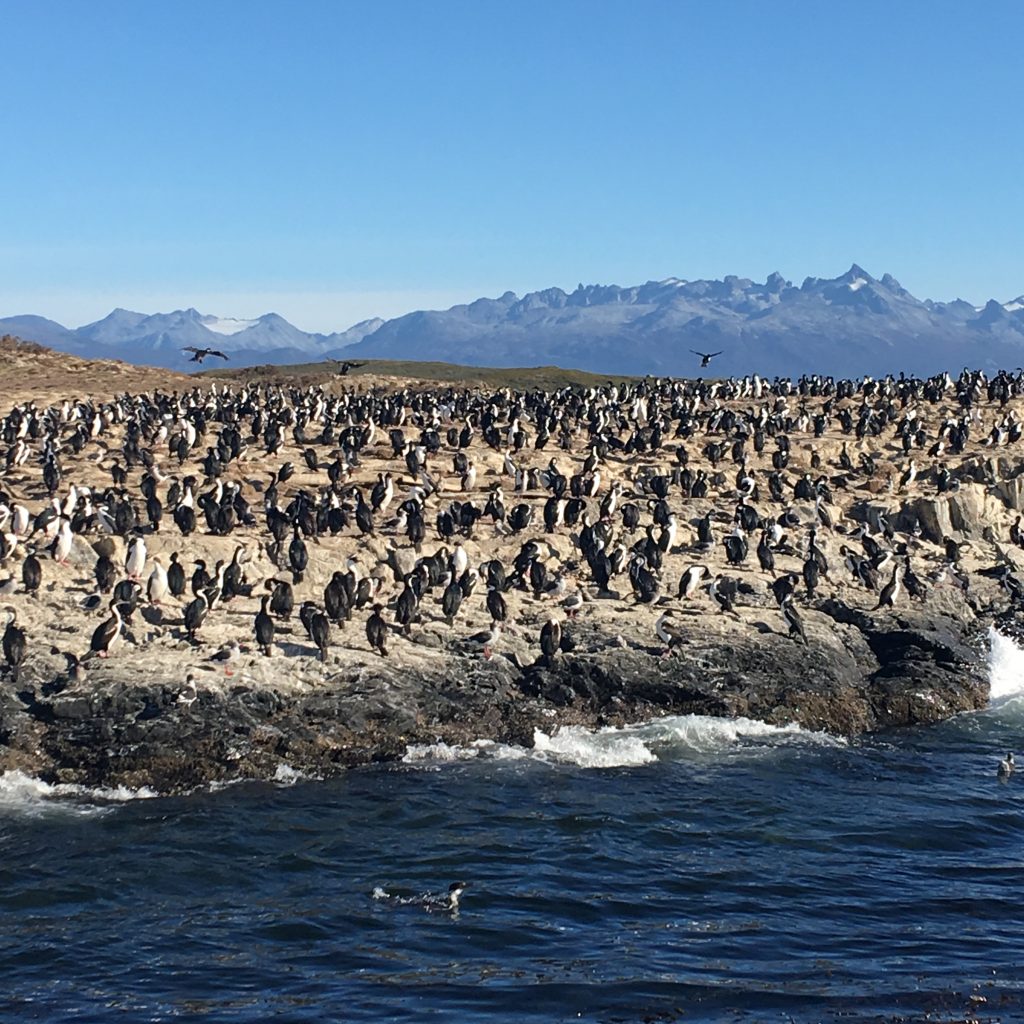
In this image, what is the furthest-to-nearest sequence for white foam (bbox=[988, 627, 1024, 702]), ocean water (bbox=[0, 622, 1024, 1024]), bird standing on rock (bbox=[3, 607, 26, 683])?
white foam (bbox=[988, 627, 1024, 702]) < bird standing on rock (bbox=[3, 607, 26, 683]) < ocean water (bbox=[0, 622, 1024, 1024])

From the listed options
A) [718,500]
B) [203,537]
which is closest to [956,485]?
[718,500]

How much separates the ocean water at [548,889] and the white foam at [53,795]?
42 mm

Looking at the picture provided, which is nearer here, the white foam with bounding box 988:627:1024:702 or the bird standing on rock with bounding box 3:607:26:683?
the bird standing on rock with bounding box 3:607:26:683

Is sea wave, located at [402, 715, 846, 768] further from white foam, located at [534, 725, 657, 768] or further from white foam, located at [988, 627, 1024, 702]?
white foam, located at [988, 627, 1024, 702]

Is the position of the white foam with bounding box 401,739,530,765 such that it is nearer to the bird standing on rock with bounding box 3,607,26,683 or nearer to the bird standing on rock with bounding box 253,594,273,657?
the bird standing on rock with bounding box 253,594,273,657

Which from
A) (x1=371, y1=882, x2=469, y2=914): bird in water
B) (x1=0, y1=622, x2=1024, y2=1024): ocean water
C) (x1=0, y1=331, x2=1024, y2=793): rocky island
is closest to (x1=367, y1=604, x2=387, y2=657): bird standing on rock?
(x1=0, y1=331, x2=1024, y2=793): rocky island

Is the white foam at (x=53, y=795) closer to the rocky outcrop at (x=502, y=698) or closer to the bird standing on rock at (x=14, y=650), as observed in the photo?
the rocky outcrop at (x=502, y=698)

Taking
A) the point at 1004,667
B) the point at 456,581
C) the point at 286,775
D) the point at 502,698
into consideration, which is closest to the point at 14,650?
the point at 286,775

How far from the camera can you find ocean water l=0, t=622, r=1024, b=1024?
14.1 m

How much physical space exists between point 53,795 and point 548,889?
735 cm

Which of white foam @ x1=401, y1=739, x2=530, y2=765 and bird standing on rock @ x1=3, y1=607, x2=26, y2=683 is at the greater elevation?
bird standing on rock @ x1=3, y1=607, x2=26, y2=683

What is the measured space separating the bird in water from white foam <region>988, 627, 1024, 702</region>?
46.1ft

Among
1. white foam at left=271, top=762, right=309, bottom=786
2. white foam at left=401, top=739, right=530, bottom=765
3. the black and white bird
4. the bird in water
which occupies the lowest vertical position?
the bird in water

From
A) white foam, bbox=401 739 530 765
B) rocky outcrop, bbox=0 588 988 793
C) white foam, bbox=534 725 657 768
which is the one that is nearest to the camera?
rocky outcrop, bbox=0 588 988 793
